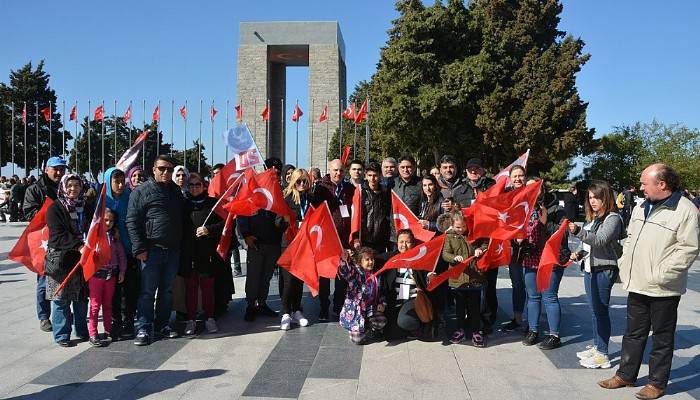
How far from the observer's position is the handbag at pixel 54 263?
18.2 ft

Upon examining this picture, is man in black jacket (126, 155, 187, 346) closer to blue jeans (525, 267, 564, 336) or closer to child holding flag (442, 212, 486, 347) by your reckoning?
child holding flag (442, 212, 486, 347)

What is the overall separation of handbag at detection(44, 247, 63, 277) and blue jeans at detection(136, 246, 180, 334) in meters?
0.79

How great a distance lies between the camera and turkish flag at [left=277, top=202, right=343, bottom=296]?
20.1 ft

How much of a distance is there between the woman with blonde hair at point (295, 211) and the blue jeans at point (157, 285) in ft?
4.42

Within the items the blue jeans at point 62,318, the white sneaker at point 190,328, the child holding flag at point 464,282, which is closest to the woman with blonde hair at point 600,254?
the child holding flag at point 464,282

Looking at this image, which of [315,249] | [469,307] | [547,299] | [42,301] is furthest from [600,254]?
[42,301]

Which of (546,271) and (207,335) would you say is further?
(207,335)

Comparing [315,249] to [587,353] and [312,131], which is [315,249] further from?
[312,131]

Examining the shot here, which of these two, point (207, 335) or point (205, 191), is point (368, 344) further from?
point (205, 191)

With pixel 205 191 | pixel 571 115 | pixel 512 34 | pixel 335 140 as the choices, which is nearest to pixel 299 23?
pixel 335 140

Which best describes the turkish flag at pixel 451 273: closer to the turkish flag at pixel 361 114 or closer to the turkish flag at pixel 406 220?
the turkish flag at pixel 406 220

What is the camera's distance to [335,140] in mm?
53125

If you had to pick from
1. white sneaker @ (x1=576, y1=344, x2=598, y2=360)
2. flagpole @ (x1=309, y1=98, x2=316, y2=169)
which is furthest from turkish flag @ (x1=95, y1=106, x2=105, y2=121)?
white sneaker @ (x1=576, y1=344, x2=598, y2=360)

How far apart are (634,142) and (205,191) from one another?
139 ft
